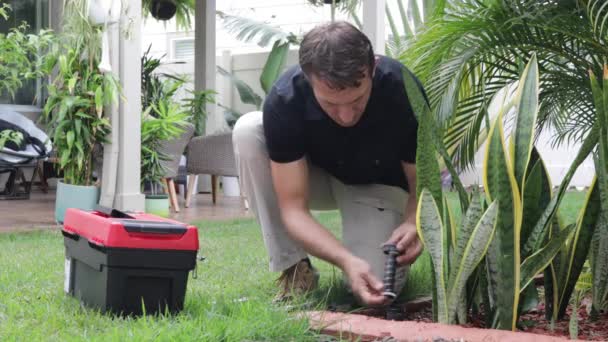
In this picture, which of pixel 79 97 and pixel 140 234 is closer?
pixel 140 234

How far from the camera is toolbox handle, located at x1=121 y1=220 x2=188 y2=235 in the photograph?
7.36ft

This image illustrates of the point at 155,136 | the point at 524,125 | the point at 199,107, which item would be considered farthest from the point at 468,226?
the point at 199,107

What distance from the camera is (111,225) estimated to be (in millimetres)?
2219

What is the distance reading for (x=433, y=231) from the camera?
2090 millimetres

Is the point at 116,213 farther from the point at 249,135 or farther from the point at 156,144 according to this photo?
the point at 156,144

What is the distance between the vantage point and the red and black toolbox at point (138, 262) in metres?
2.25

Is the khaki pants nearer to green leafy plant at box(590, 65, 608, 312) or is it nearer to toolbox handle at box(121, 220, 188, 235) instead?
toolbox handle at box(121, 220, 188, 235)

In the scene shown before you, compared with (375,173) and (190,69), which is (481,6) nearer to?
(375,173)

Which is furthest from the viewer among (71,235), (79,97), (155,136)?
(155,136)

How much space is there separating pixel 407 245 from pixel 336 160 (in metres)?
0.43

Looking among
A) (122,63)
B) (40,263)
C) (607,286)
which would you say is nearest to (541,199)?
(607,286)

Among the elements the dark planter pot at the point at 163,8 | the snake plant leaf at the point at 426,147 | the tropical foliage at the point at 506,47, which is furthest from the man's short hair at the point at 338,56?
the dark planter pot at the point at 163,8

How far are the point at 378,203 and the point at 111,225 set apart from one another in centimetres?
91

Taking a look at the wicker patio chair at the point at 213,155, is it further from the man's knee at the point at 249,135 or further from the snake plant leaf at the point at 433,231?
the snake plant leaf at the point at 433,231
